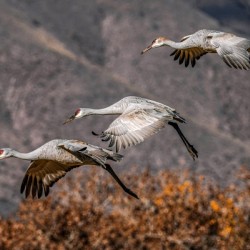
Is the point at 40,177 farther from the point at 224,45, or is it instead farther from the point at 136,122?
the point at 224,45

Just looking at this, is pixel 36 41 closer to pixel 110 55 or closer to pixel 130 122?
pixel 110 55

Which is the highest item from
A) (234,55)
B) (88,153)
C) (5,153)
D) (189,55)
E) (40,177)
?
(234,55)

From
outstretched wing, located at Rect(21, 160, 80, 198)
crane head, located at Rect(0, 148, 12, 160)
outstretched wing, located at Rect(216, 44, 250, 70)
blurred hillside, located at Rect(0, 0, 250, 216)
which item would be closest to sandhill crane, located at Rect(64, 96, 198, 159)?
outstretched wing, located at Rect(21, 160, 80, 198)

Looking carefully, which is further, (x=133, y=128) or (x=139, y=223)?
(x=139, y=223)

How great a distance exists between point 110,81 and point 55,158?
2293 inches

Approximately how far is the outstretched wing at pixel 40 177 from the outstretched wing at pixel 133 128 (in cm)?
118

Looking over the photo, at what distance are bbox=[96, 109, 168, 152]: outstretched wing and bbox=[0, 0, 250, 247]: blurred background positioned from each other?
132 feet

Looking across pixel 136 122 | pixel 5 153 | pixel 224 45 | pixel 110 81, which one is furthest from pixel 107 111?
pixel 110 81

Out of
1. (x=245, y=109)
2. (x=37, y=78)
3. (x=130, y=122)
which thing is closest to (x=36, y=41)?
(x=37, y=78)

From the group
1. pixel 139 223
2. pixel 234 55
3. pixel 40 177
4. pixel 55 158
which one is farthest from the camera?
pixel 139 223

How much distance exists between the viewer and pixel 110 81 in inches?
2790

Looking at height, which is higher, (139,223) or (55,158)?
(55,158)

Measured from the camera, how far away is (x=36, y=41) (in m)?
73.4

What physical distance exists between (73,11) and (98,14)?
2.18 m
